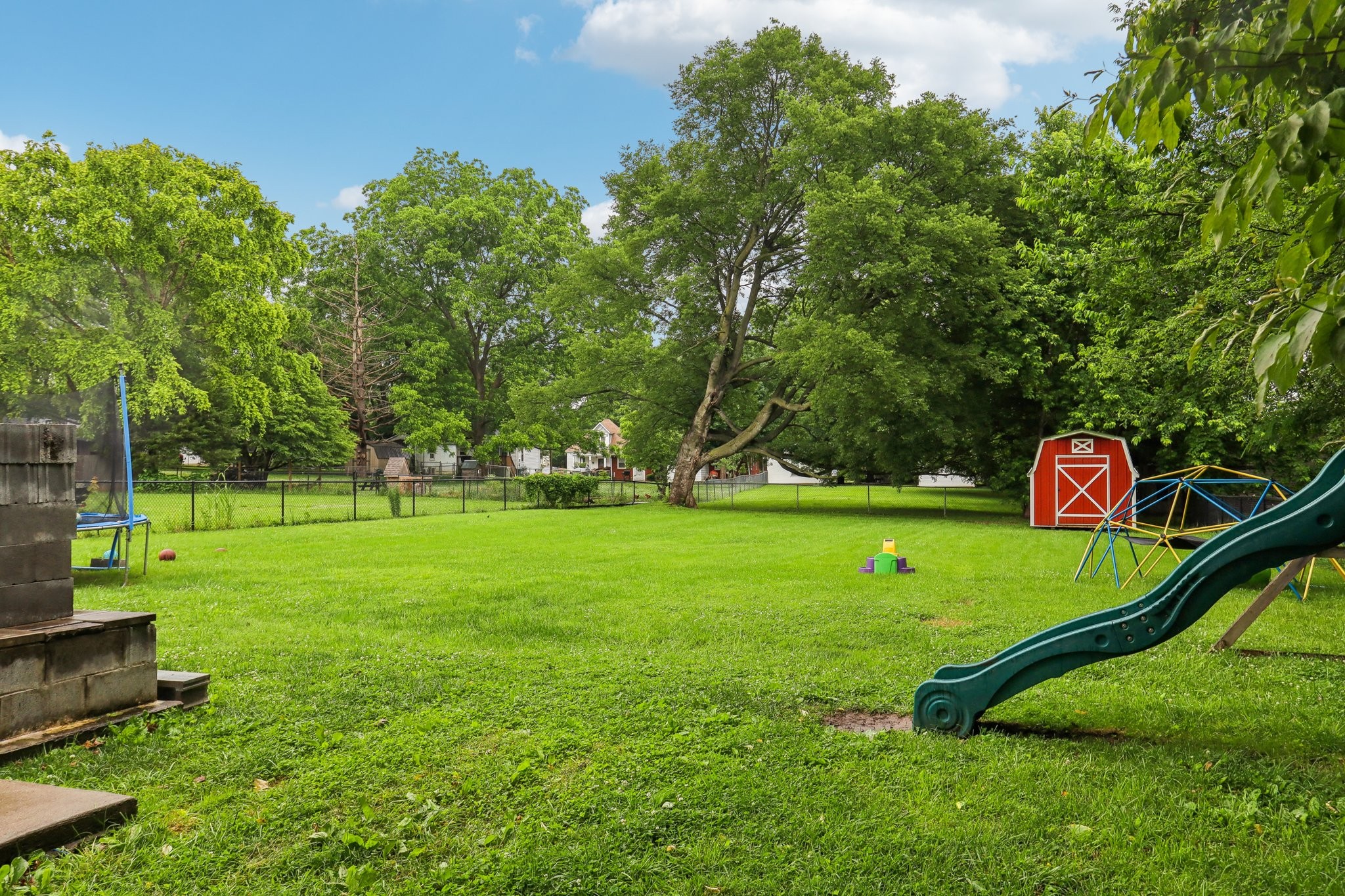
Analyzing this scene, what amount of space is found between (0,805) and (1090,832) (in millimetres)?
4485

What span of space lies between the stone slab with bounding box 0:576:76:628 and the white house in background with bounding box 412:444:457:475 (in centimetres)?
Result: 4653

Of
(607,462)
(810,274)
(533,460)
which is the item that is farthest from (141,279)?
(607,462)

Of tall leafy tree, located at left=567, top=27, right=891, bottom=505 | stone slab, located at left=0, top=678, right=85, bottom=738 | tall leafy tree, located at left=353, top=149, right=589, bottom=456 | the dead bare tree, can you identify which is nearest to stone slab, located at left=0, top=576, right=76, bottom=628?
stone slab, located at left=0, top=678, right=85, bottom=738

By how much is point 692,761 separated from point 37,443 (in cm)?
411

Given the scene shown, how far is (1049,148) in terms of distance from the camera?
69.2ft

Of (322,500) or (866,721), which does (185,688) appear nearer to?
(866,721)

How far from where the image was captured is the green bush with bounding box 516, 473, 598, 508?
29.0m

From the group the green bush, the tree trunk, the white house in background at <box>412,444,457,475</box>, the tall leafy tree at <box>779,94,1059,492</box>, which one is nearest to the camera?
the tall leafy tree at <box>779,94,1059,492</box>

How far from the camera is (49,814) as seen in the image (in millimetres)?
3273

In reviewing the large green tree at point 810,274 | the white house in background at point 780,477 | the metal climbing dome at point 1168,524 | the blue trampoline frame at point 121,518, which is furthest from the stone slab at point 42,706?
the white house in background at point 780,477

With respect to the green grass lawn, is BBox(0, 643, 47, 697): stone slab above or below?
above

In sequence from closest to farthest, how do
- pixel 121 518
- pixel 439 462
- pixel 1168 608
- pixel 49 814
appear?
pixel 49 814 < pixel 1168 608 < pixel 121 518 < pixel 439 462

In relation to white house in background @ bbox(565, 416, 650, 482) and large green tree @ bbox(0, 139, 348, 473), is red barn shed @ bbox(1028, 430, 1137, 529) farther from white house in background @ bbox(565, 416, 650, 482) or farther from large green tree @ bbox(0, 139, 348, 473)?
white house in background @ bbox(565, 416, 650, 482)

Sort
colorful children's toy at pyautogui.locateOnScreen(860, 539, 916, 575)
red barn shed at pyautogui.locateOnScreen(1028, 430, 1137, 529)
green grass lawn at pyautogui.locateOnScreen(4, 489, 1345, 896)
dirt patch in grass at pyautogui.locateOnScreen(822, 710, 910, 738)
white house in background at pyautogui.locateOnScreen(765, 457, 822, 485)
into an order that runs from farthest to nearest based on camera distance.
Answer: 1. white house in background at pyautogui.locateOnScreen(765, 457, 822, 485)
2. red barn shed at pyautogui.locateOnScreen(1028, 430, 1137, 529)
3. colorful children's toy at pyautogui.locateOnScreen(860, 539, 916, 575)
4. dirt patch in grass at pyautogui.locateOnScreen(822, 710, 910, 738)
5. green grass lawn at pyautogui.locateOnScreen(4, 489, 1345, 896)
